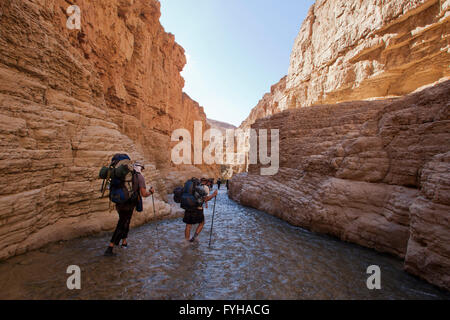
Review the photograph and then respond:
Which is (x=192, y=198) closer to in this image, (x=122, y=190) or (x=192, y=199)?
(x=192, y=199)

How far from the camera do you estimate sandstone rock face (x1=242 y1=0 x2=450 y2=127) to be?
16016mm

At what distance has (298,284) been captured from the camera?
346 cm

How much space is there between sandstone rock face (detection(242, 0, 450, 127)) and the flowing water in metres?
21.7

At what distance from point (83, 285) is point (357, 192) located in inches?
283

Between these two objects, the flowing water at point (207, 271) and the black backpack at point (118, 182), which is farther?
the black backpack at point (118, 182)

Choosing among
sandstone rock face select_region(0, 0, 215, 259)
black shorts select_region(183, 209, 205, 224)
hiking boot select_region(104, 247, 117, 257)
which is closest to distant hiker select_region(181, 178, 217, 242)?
black shorts select_region(183, 209, 205, 224)

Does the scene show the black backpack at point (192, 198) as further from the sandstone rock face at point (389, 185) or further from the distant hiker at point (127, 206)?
the sandstone rock face at point (389, 185)

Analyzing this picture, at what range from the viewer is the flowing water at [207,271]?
118 inches

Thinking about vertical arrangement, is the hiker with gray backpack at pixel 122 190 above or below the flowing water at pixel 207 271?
above

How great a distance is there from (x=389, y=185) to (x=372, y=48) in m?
22.4

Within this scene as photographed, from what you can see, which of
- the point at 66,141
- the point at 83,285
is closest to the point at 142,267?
the point at 83,285

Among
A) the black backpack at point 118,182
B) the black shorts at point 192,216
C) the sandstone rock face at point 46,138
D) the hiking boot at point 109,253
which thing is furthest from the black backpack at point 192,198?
the sandstone rock face at point 46,138

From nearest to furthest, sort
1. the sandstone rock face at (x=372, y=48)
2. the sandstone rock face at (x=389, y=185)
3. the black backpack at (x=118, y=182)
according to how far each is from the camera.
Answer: the sandstone rock face at (x=389, y=185) < the black backpack at (x=118, y=182) < the sandstone rock face at (x=372, y=48)

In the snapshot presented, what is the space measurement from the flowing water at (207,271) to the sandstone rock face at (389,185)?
0.52 m
